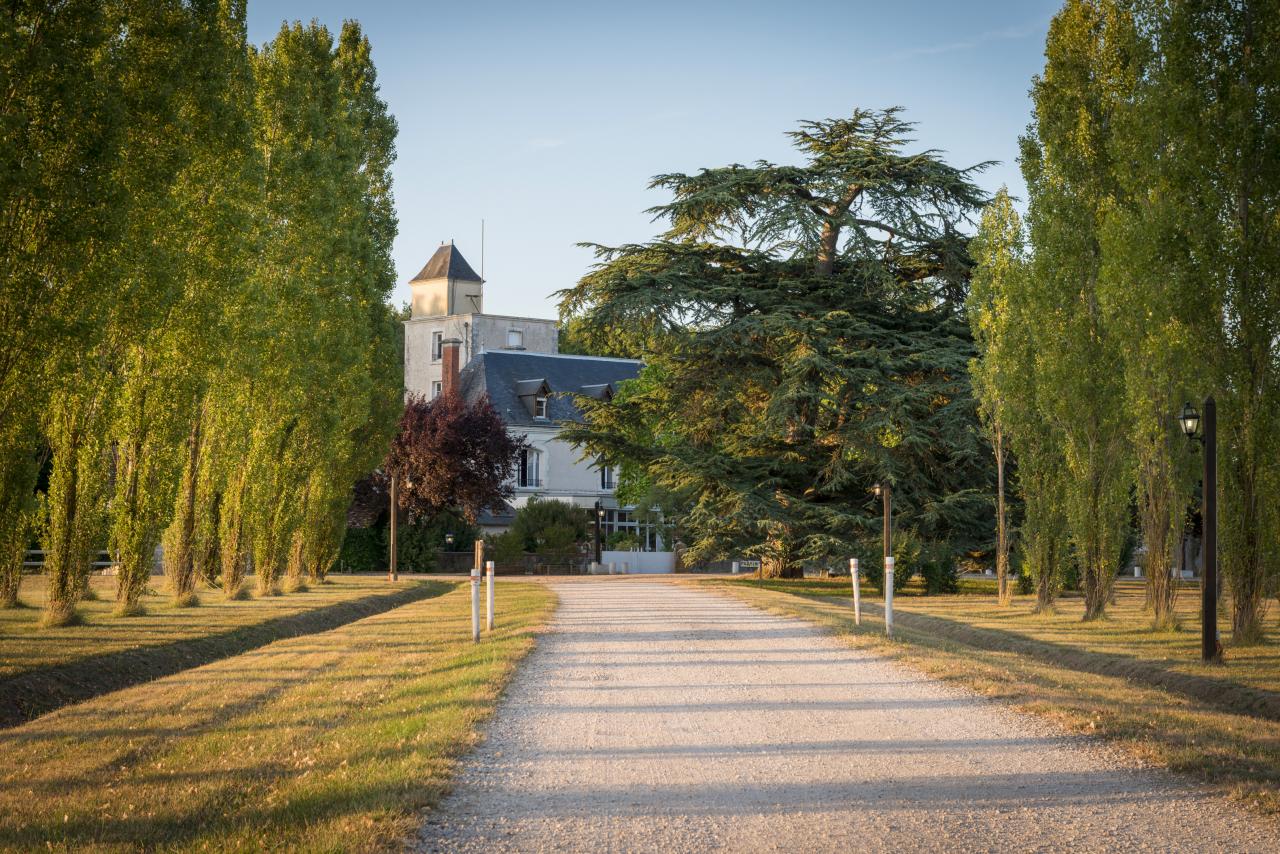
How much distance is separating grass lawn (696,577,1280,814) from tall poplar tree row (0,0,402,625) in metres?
10.6

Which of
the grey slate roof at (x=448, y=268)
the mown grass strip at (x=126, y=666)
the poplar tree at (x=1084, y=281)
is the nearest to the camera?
the mown grass strip at (x=126, y=666)

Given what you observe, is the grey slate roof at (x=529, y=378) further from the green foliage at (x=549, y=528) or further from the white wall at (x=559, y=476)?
the green foliage at (x=549, y=528)

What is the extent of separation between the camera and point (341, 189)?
30312 mm

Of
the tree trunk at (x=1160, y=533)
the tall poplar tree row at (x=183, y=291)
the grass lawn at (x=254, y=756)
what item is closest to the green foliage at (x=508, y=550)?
the tall poplar tree row at (x=183, y=291)

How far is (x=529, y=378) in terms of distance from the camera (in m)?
68.6

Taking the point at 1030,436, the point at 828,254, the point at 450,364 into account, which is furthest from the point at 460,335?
the point at 1030,436

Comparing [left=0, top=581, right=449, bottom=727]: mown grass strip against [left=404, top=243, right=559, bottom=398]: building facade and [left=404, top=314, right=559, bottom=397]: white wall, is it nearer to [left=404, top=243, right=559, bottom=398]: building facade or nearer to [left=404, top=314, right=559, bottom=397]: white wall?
[left=404, top=243, right=559, bottom=398]: building facade

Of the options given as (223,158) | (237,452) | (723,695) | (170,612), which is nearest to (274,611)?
(170,612)

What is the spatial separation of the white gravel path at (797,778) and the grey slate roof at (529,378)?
54401 millimetres

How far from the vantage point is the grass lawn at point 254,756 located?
6.01m

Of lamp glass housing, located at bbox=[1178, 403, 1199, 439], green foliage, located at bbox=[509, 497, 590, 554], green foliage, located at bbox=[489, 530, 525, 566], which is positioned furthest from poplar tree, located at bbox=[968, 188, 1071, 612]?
green foliage, located at bbox=[509, 497, 590, 554]

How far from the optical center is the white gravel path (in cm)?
587

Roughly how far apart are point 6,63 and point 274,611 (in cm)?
1165

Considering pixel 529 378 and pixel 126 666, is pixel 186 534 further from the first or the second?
pixel 529 378
